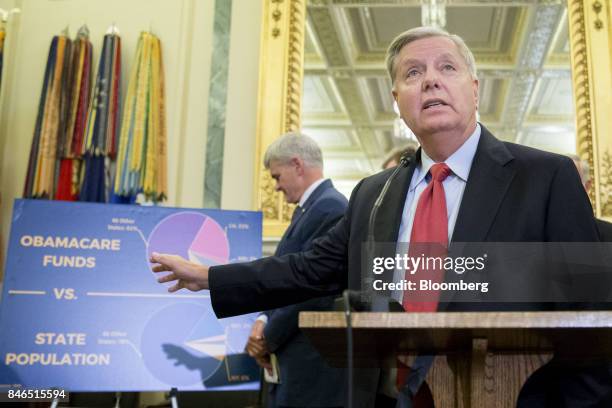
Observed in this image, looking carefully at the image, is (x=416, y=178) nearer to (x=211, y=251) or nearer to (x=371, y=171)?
(x=211, y=251)

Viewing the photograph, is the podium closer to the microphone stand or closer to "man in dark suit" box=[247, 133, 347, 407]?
the microphone stand

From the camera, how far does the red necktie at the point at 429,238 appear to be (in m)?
1.36

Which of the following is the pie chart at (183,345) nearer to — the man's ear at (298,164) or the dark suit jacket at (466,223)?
the man's ear at (298,164)

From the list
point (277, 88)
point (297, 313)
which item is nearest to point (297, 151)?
point (297, 313)

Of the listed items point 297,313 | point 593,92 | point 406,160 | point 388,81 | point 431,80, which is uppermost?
point 388,81

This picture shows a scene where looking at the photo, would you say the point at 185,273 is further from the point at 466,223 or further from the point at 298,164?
the point at 298,164

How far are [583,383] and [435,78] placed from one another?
2.76ft

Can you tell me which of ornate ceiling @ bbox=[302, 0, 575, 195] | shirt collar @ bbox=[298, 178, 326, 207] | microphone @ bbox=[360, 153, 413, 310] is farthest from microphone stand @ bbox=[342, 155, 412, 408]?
ornate ceiling @ bbox=[302, 0, 575, 195]

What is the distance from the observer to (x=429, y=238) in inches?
57.9

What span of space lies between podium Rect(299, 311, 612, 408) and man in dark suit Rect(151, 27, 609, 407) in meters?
0.13

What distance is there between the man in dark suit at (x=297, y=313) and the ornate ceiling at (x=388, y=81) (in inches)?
28.3

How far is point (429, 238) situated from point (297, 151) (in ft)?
5.35

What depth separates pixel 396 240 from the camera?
1592mm

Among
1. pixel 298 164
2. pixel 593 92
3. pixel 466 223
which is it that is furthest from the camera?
pixel 593 92
